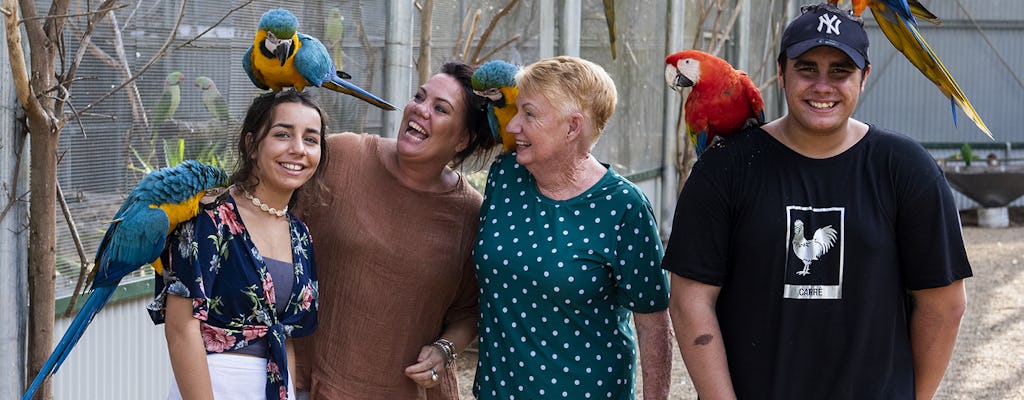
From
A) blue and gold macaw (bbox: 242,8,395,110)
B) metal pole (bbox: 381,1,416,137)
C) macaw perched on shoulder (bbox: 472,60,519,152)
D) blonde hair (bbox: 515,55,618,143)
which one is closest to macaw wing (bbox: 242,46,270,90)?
blue and gold macaw (bbox: 242,8,395,110)

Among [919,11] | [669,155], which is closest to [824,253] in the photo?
[919,11]

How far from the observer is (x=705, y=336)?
6.69ft

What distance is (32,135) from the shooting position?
239cm

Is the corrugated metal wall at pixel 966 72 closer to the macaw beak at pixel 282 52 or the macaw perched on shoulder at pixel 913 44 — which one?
the macaw perched on shoulder at pixel 913 44

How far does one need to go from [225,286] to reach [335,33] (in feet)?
7.37

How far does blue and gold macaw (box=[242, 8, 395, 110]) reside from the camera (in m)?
2.35

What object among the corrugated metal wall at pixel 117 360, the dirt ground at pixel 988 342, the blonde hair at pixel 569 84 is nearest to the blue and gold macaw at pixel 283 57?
the blonde hair at pixel 569 84

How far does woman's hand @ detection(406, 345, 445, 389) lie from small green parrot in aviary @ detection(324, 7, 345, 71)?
74.9 inches

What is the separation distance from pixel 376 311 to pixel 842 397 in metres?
1.06

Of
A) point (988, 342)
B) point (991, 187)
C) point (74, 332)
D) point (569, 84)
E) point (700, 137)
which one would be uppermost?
point (569, 84)

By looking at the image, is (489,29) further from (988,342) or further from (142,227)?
(988,342)

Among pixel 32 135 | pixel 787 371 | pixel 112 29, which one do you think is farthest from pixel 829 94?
pixel 112 29

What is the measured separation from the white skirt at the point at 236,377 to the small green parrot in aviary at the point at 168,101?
5.08 ft

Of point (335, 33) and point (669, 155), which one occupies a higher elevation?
point (335, 33)
